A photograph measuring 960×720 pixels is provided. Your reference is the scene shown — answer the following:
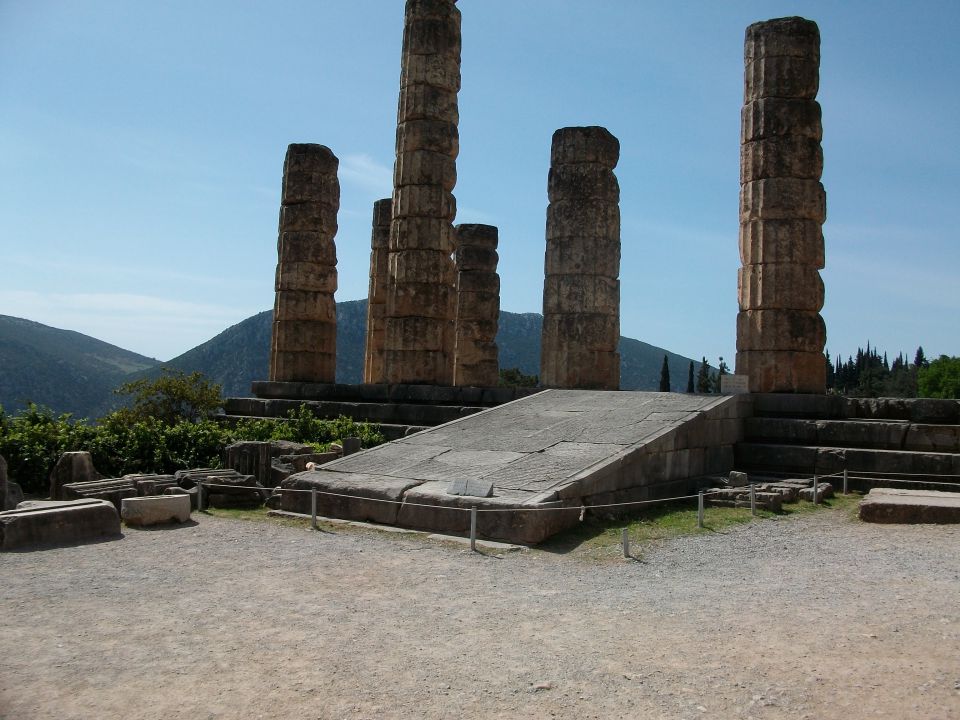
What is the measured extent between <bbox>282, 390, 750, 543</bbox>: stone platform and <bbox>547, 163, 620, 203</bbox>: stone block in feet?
15.1

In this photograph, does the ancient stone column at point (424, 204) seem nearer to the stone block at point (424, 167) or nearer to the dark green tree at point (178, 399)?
the stone block at point (424, 167)

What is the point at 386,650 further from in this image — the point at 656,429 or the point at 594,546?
the point at 656,429

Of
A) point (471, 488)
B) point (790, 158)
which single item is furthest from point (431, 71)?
point (471, 488)

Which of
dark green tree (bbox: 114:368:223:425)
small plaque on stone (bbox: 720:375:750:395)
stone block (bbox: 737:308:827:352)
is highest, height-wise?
stone block (bbox: 737:308:827:352)

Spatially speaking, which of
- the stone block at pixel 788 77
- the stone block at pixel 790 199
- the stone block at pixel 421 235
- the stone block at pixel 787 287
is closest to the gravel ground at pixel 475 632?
the stone block at pixel 787 287

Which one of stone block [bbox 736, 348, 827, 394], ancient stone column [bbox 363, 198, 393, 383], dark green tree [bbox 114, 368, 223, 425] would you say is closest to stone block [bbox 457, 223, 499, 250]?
ancient stone column [bbox 363, 198, 393, 383]

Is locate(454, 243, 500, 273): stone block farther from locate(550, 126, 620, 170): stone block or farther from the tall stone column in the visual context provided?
locate(550, 126, 620, 170): stone block

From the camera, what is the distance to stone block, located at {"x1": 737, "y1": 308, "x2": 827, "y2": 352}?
14312mm

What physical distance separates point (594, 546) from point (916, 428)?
6.48 metres

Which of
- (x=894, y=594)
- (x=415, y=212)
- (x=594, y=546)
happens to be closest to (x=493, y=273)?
(x=415, y=212)

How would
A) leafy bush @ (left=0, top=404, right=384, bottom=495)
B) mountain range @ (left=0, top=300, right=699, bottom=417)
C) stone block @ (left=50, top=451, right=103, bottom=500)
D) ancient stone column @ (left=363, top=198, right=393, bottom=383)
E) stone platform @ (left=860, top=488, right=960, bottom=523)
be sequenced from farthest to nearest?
mountain range @ (left=0, top=300, right=699, bottom=417) < ancient stone column @ (left=363, top=198, right=393, bottom=383) < leafy bush @ (left=0, top=404, right=384, bottom=495) < stone block @ (left=50, top=451, right=103, bottom=500) < stone platform @ (left=860, top=488, right=960, bottom=523)

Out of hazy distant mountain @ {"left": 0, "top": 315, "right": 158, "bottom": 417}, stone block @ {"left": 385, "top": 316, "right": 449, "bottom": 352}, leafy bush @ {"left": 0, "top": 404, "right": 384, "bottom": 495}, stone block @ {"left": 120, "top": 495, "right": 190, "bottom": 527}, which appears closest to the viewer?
stone block @ {"left": 120, "top": 495, "right": 190, "bottom": 527}

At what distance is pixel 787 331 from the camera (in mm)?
14312

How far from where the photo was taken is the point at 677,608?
605 centimetres
